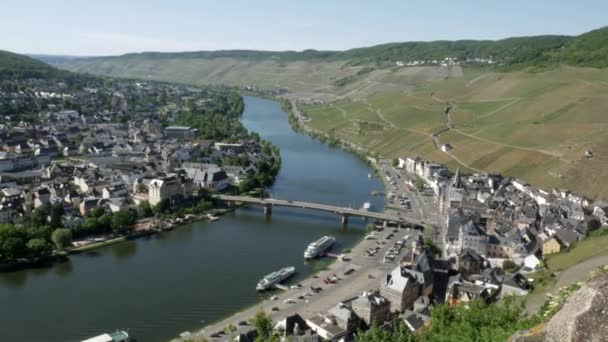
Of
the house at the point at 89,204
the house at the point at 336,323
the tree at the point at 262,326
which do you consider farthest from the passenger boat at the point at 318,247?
the house at the point at 89,204

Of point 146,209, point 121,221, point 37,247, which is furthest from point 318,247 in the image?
point 37,247

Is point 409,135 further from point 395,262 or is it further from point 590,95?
point 395,262

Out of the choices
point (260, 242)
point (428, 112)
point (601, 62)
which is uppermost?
point (601, 62)

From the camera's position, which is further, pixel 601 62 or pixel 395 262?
pixel 601 62

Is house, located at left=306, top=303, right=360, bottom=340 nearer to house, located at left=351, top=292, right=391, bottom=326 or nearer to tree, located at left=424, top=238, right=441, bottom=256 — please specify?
house, located at left=351, top=292, right=391, bottom=326

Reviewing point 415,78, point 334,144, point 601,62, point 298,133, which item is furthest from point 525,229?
point 415,78

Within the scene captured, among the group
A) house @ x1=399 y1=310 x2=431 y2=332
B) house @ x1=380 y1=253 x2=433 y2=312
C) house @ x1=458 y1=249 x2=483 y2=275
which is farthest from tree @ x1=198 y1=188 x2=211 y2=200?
house @ x1=399 y1=310 x2=431 y2=332
